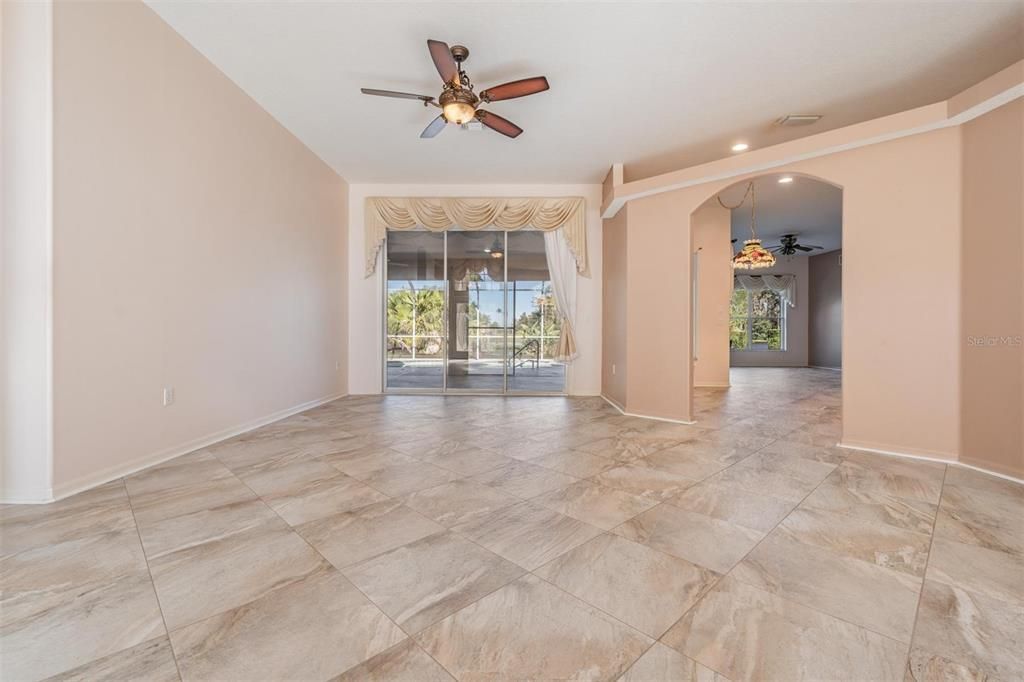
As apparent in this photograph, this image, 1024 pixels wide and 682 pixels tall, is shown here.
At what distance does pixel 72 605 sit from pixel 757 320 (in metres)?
12.5

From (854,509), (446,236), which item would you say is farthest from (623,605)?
(446,236)

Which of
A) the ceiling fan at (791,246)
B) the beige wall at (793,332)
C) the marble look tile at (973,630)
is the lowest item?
the marble look tile at (973,630)

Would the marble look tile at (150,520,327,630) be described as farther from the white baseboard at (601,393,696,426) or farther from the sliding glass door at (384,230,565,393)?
the sliding glass door at (384,230,565,393)

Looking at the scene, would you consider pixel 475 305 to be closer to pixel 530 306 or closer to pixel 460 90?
pixel 530 306

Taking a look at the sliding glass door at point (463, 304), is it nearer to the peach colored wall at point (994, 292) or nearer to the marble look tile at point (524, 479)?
the marble look tile at point (524, 479)

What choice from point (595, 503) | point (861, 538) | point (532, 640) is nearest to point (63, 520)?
point (532, 640)

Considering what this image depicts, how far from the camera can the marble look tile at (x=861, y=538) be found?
155 centimetres

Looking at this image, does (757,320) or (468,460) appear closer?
(468,460)

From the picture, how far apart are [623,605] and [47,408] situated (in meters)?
3.01

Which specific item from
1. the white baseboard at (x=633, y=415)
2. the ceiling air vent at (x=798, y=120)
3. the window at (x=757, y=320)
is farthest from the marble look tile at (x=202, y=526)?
the window at (x=757, y=320)

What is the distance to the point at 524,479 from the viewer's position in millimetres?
2406

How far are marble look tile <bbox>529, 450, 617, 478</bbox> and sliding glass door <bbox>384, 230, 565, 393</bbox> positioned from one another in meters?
2.81

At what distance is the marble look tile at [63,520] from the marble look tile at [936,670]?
2.99 m

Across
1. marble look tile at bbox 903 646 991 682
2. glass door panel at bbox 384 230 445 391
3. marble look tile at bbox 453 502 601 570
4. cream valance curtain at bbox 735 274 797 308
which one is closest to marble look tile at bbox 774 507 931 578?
marble look tile at bbox 903 646 991 682
